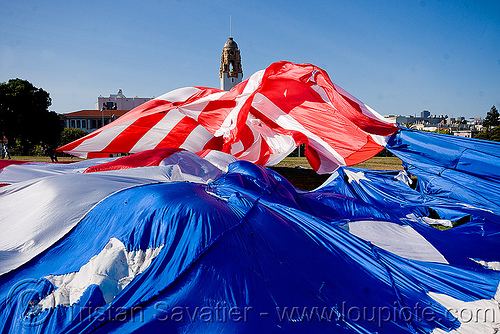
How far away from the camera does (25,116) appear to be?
2109cm

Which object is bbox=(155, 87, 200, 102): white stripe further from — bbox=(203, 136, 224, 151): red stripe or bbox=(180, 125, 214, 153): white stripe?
bbox=(203, 136, 224, 151): red stripe

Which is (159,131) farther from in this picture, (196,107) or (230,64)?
(230,64)

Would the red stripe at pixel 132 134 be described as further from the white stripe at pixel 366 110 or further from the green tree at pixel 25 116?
the green tree at pixel 25 116

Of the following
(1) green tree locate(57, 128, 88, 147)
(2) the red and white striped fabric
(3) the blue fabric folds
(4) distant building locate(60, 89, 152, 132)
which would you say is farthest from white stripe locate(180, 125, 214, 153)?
(4) distant building locate(60, 89, 152, 132)

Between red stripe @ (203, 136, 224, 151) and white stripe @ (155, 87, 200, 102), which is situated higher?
white stripe @ (155, 87, 200, 102)

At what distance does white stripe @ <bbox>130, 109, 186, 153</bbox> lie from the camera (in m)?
6.11

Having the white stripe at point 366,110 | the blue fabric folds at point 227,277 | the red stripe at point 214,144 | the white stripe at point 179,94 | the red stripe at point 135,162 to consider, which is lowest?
the blue fabric folds at point 227,277

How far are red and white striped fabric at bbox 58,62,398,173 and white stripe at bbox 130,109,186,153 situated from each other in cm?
2

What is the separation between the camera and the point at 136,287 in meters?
1.61

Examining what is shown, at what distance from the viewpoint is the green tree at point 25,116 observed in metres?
20.8

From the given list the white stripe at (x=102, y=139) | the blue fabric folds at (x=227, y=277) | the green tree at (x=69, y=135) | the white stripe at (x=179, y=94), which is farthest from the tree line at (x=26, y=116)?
the blue fabric folds at (x=227, y=277)

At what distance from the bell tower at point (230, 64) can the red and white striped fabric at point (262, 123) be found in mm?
25514

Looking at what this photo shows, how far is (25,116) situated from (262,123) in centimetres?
2001

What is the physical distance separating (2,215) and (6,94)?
2291 centimetres
